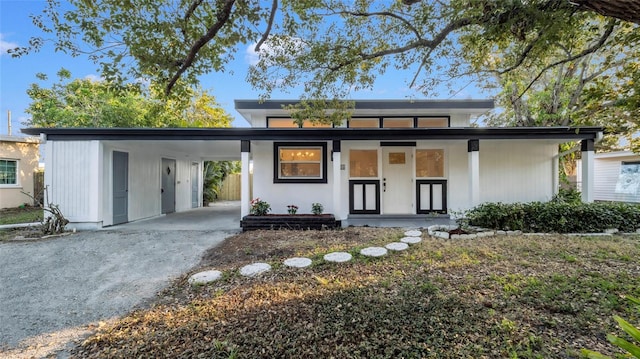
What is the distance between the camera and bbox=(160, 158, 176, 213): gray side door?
10.0 meters

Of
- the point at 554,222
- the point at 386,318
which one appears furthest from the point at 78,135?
the point at 554,222

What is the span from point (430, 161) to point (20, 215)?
13.4 meters

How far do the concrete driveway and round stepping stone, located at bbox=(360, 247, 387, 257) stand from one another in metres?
2.73

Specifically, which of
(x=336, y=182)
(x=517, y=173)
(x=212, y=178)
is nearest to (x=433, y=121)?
(x=517, y=173)

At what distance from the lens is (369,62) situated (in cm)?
642

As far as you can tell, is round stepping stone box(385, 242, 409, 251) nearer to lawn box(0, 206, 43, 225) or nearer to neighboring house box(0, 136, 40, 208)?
lawn box(0, 206, 43, 225)

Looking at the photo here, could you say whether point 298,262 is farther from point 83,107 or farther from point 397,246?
point 83,107

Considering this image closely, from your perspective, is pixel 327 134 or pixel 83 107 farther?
pixel 83 107

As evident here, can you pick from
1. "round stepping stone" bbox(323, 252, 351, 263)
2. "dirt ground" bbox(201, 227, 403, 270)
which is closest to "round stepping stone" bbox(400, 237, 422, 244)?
"dirt ground" bbox(201, 227, 403, 270)

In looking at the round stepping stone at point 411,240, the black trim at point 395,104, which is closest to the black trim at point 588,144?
the black trim at point 395,104

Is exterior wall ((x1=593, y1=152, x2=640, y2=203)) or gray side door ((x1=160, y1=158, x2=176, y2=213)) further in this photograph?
exterior wall ((x1=593, y1=152, x2=640, y2=203))

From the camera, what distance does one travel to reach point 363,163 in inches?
334

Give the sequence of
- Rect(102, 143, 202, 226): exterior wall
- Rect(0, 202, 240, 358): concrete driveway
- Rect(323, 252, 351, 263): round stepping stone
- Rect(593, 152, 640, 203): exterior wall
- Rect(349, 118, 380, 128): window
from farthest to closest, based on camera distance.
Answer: Rect(593, 152, 640, 203): exterior wall → Rect(349, 118, 380, 128): window → Rect(102, 143, 202, 226): exterior wall → Rect(323, 252, 351, 263): round stepping stone → Rect(0, 202, 240, 358): concrete driveway

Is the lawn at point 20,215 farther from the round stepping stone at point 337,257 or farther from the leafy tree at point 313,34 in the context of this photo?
the round stepping stone at point 337,257
